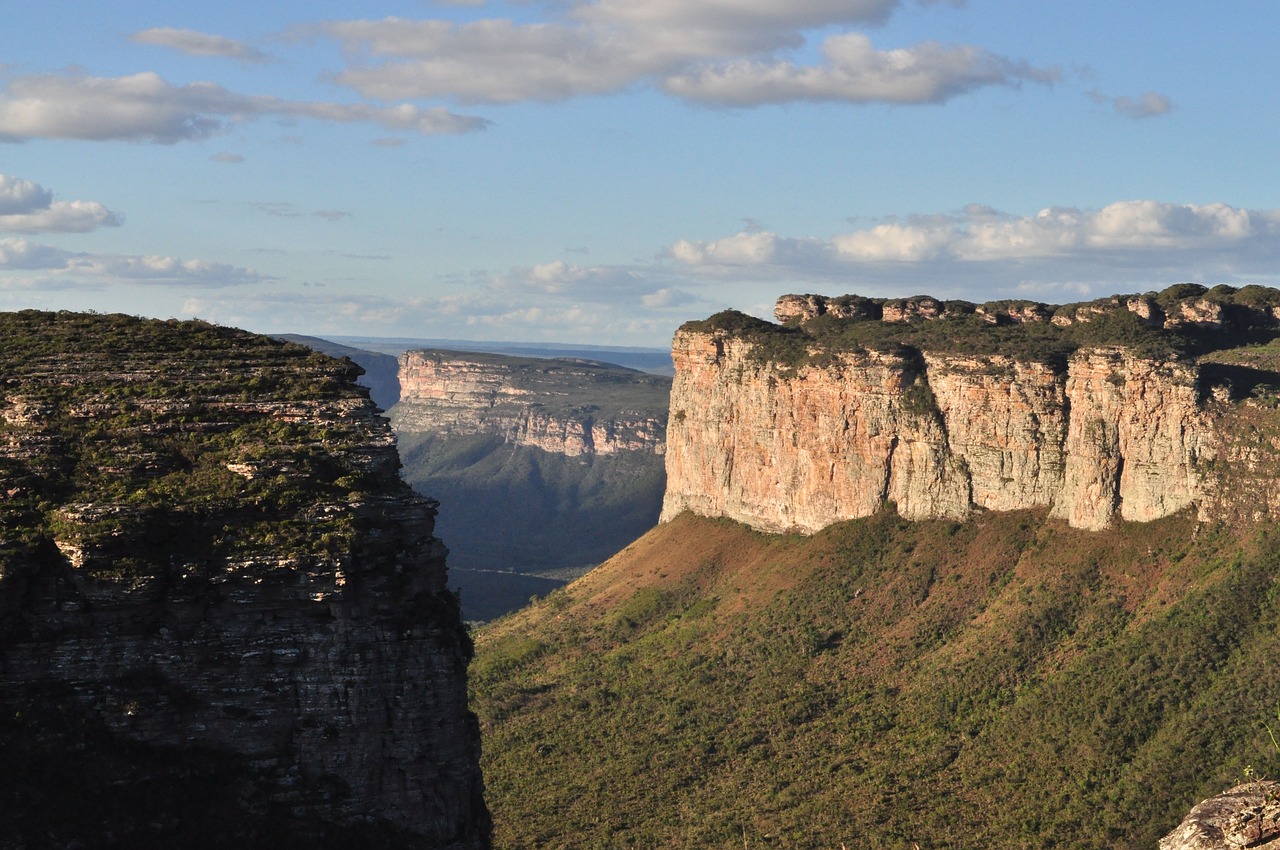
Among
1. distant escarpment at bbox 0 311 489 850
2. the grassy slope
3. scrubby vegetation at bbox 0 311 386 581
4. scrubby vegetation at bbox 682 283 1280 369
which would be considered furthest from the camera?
scrubby vegetation at bbox 682 283 1280 369

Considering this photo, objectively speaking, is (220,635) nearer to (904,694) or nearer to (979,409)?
(904,694)

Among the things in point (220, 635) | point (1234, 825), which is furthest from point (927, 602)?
point (1234, 825)

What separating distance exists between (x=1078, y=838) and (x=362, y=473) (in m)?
45.6

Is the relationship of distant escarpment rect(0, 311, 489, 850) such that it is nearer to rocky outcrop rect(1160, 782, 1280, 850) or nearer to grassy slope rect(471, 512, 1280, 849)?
rocky outcrop rect(1160, 782, 1280, 850)

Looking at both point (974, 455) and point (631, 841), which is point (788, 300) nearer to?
point (974, 455)

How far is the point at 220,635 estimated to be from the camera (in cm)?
4109

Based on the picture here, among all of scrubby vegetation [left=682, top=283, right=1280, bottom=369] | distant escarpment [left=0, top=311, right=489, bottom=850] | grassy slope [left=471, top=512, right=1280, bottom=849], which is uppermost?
scrubby vegetation [left=682, top=283, right=1280, bottom=369]

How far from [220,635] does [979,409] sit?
76.2 m

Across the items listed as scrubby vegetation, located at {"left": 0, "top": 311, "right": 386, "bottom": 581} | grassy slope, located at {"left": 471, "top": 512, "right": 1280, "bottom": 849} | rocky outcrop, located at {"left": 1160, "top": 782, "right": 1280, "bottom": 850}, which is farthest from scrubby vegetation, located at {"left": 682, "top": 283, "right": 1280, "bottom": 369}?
rocky outcrop, located at {"left": 1160, "top": 782, "right": 1280, "bottom": 850}

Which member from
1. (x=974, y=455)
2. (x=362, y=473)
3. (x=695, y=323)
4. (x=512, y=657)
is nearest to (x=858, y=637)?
(x=974, y=455)

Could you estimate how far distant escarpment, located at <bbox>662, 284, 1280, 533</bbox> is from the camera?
9775 cm

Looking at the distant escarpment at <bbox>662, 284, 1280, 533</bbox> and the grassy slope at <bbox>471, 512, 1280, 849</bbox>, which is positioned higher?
the distant escarpment at <bbox>662, 284, 1280, 533</bbox>

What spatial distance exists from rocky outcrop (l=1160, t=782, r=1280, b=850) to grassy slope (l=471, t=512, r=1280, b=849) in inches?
1904

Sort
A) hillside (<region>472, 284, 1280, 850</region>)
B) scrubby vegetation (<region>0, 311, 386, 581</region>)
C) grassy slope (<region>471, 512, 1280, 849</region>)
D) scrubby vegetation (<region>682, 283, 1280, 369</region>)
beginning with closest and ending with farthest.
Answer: scrubby vegetation (<region>0, 311, 386, 581</region>)
grassy slope (<region>471, 512, 1280, 849</region>)
hillside (<region>472, 284, 1280, 850</region>)
scrubby vegetation (<region>682, 283, 1280, 369</region>)
